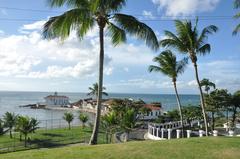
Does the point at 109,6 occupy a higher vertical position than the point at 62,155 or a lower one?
higher

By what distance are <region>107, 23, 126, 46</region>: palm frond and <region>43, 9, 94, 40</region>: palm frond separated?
1.78 metres

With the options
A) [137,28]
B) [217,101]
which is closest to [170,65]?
[217,101]

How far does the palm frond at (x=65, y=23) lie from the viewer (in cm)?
1252

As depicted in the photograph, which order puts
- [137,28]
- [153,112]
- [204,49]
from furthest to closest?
[153,112], [204,49], [137,28]

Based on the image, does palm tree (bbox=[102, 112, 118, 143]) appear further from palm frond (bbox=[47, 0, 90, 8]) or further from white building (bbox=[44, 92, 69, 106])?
white building (bbox=[44, 92, 69, 106])

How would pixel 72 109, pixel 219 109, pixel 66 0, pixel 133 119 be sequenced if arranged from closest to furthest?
pixel 66 0, pixel 133 119, pixel 219 109, pixel 72 109

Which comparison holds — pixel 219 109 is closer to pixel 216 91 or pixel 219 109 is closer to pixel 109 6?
pixel 216 91

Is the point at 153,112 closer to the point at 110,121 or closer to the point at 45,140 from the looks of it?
the point at 45,140

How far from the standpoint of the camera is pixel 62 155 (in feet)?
32.2

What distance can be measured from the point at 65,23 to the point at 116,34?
130 inches

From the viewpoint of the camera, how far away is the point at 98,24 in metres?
13.6

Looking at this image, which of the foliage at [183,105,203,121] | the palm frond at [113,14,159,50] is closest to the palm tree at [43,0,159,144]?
the palm frond at [113,14,159,50]

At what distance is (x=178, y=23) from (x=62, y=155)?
47.7 ft

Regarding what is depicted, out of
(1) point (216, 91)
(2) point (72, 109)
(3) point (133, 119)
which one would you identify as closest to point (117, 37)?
(3) point (133, 119)
